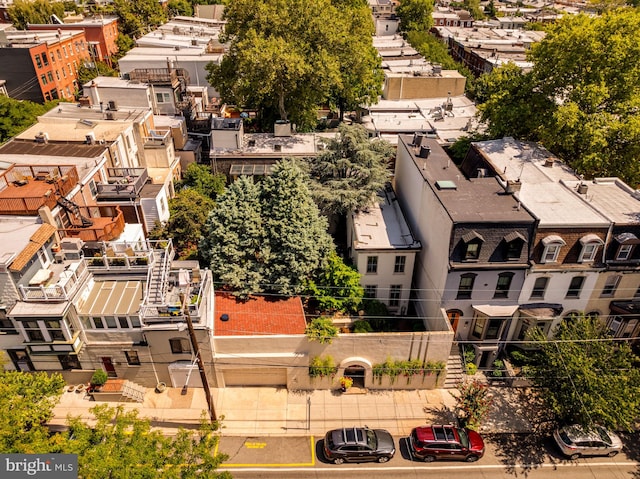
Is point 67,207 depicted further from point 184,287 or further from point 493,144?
point 493,144

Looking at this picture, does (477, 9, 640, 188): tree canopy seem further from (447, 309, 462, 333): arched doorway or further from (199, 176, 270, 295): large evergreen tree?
(199, 176, 270, 295): large evergreen tree

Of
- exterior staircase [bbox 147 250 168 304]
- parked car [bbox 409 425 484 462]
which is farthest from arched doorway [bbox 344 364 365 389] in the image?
exterior staircase [bbox 147 250 168 304]

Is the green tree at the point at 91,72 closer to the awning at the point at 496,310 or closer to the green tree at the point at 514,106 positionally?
the green tree at the point at 514,106

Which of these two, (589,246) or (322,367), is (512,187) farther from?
(322,367)

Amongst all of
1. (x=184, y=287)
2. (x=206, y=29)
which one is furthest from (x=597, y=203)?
(x=206, y=29)

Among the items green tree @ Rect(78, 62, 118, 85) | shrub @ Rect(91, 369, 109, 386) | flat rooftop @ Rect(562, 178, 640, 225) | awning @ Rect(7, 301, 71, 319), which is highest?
flat rooftop @ Rect(562, 178, 640, 225)

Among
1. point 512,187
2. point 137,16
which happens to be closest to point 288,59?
point 512,187

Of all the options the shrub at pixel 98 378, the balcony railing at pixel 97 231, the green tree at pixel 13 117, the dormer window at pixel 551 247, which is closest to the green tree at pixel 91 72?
the green tree at pixel 13 117

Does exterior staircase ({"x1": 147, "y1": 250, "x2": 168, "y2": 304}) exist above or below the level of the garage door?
above
